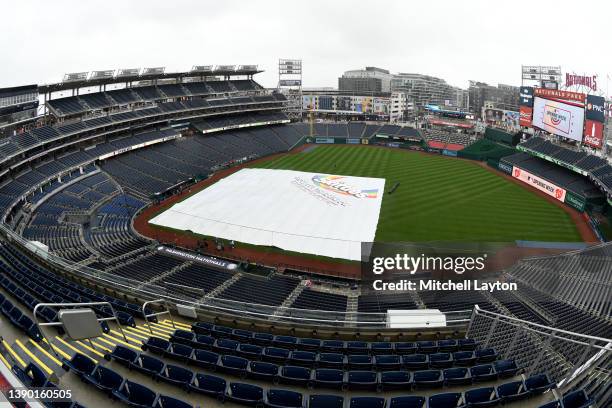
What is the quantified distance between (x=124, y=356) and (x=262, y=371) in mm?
3840

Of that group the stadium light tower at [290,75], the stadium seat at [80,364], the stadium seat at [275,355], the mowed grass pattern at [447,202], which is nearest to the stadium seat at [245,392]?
the stadium seat at [275,355]

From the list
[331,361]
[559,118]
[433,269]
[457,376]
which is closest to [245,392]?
[331,361]

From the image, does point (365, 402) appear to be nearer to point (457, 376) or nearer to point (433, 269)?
point (457, 376)

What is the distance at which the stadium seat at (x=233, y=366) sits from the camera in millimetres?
11136

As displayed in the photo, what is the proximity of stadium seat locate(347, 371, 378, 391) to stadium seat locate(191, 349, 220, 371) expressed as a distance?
3.82 meters

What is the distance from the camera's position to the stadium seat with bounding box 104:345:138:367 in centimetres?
1089

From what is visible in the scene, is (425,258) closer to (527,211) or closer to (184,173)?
(527,211)

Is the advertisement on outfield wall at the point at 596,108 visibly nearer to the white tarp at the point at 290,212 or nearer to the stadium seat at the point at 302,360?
the white tarp at the point at 290,212

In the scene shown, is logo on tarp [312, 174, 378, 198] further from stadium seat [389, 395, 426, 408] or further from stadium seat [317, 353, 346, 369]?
stadium seat [389, 395, 426, 408]

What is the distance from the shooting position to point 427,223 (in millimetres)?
41469

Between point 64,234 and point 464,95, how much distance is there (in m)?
195

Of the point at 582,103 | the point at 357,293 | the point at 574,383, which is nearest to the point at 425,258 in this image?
the point at 357,293

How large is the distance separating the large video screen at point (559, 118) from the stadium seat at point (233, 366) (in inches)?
2163

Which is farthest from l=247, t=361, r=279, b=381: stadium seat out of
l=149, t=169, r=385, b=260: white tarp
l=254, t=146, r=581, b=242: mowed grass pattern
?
l=254, t=146, r=581, b=242: mowed grass pattern
